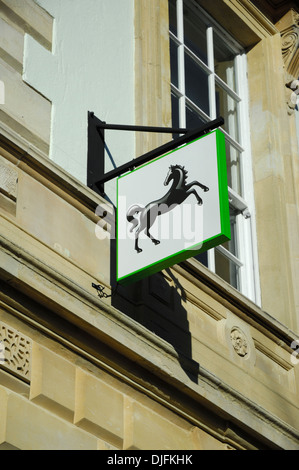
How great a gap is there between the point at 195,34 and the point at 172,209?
397 centimetres

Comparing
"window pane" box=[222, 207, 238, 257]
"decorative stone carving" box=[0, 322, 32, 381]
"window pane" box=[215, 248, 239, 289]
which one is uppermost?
"window pane" box=[222, 207, 238, 257]

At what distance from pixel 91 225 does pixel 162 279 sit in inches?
30.2

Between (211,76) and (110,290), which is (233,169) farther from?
(110,290)

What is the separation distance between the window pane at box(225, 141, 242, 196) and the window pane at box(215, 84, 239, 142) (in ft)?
0.71

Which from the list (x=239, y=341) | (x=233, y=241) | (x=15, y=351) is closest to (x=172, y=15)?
(x=233, y=241)

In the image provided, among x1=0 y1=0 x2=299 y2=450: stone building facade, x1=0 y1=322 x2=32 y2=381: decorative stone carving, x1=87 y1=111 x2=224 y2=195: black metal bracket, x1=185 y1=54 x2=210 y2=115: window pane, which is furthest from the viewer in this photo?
x1=185 y1=54 x2=210 y2=115: window pane

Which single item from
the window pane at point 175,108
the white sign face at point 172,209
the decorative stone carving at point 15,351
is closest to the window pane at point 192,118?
the window pane at point 175,108

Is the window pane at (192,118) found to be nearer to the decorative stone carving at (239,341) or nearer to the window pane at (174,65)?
the window pane at (174,65)

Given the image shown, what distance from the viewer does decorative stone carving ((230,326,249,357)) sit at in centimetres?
906

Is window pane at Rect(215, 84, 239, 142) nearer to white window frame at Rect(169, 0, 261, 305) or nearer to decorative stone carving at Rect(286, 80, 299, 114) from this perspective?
white window frame at Rect(169, 0, 261, 305)

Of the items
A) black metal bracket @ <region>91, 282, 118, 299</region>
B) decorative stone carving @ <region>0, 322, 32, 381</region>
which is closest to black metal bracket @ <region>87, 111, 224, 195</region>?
black metal bracket @ <region>91, 282, 118, 299</region>

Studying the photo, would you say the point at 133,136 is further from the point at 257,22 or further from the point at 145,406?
the point at 257,22

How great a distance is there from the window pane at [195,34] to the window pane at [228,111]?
13.7 inches

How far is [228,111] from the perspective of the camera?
11.4 m
